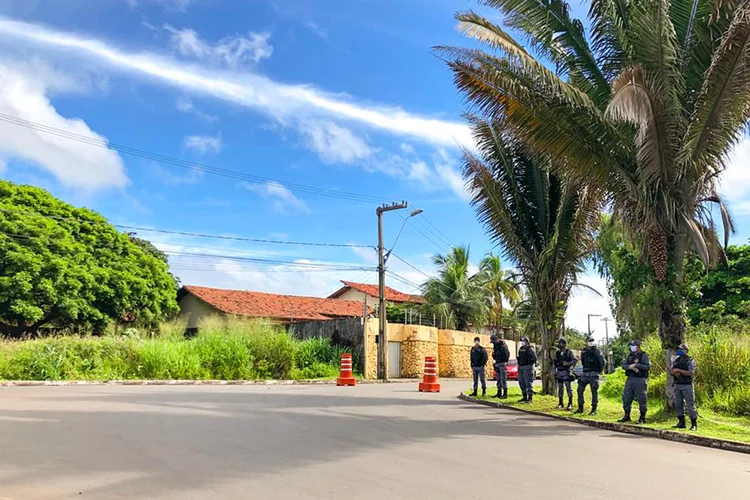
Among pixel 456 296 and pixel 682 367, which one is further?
pixel 456 296

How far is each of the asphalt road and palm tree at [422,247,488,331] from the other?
31.4 m

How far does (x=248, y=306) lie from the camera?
4316cm

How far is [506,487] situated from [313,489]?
6.51ft

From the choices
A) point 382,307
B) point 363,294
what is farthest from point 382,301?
point 363,294

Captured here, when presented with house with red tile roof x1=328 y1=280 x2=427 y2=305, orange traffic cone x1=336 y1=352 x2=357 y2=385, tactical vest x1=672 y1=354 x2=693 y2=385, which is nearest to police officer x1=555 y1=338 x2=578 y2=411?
tactical vest x1=672 y1=354 x2=693 y2=385

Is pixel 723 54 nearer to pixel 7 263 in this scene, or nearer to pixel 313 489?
pixel 313 489

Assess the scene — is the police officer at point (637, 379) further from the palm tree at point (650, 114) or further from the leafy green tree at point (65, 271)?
the leafy green tree at point (65, 271)

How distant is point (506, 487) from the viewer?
6254mm

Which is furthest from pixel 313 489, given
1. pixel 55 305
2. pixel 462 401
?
pixel 55 305

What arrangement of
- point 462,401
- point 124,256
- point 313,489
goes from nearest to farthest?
point 313,489 → point 462,401 → point 124,256

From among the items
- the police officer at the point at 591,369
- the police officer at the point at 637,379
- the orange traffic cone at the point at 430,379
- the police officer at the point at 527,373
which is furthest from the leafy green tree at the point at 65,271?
the police officer at the point at 637,379

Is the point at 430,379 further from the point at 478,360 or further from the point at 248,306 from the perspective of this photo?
the point at 248,306

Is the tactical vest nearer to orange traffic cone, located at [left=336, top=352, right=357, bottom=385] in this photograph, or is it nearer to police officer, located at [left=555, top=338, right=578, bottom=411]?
police officer, located at [left=555, top=338, right=578, bottom=411]

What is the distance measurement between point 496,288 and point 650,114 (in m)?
39.9
